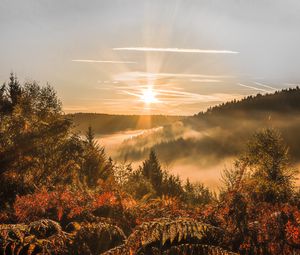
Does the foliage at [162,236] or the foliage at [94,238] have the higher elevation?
the foliage at [162,236]

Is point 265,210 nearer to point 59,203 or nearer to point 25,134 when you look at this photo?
point 59,203

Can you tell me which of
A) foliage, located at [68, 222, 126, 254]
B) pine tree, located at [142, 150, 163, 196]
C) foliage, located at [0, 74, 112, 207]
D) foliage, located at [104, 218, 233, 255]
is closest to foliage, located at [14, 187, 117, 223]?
foliage, located at [68, 222, 126, 254]

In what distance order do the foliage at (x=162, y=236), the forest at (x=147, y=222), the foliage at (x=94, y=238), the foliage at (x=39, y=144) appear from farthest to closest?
the foliage at (x=39, y=144), the foliage at (x=94, y=238), the forest at (x=147, y=222), the foliage at (x=162, y=236)

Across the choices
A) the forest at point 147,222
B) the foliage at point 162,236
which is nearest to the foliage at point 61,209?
the forest at point 147,222

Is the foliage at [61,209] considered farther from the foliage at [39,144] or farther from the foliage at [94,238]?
the foliage at [39,144]

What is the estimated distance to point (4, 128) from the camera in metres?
27.5

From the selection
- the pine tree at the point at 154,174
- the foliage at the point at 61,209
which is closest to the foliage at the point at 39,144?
the foliage at the point at 61,209

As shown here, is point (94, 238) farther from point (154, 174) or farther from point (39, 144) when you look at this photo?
point (154, 174)

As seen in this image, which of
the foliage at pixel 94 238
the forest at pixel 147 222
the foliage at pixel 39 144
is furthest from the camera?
the foliage at pixel 39 144

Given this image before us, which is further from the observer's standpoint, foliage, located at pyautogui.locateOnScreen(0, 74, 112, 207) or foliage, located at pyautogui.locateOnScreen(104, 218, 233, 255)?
foliage, located at pyautogui.locateOnScreen(0, 74, 112, 207)

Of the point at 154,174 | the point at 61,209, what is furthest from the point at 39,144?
the point at 154,174

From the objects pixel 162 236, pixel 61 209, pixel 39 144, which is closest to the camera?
pixel 162 236

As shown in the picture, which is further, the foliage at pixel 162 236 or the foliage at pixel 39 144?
the foliage at pixel 39 144

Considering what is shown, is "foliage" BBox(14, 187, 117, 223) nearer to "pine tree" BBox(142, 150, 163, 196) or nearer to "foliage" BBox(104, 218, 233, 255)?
"foliage" BBox(104, 218, 233, 255)
